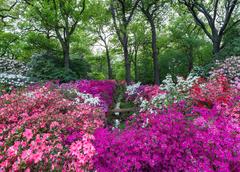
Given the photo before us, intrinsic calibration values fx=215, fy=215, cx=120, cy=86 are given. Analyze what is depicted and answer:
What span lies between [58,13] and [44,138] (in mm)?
11441

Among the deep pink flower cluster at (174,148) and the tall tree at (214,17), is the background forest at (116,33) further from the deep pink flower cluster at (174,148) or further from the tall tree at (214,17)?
the deep pink flower cluster at (174,148)

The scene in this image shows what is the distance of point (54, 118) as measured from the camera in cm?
321

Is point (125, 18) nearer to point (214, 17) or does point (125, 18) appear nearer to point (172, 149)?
point (214, 17)

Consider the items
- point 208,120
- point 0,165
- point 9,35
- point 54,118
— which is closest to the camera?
point 0,165

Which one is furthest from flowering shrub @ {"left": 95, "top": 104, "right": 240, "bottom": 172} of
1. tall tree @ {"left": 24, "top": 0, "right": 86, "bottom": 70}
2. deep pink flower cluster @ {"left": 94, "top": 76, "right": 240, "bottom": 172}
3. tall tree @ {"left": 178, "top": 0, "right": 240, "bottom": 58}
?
tall tree @ {"left": 178, "top": 0, "right": 240, "bottom": 58}


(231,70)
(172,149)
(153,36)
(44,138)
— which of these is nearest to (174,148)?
(172,149)

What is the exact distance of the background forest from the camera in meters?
12.6

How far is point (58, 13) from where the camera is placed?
12289 millimetres

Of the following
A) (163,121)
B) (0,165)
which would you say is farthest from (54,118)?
(163,121)

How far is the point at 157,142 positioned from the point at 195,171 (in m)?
0.47

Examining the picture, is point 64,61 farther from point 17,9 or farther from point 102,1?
point 17,9

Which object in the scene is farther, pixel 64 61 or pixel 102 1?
pixel 102 1

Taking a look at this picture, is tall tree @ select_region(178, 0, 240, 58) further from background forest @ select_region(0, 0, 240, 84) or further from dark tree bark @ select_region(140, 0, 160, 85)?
dark tree bark @ select_region(140, 0, 160, 85)

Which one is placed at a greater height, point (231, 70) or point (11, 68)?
point (11, 68)
